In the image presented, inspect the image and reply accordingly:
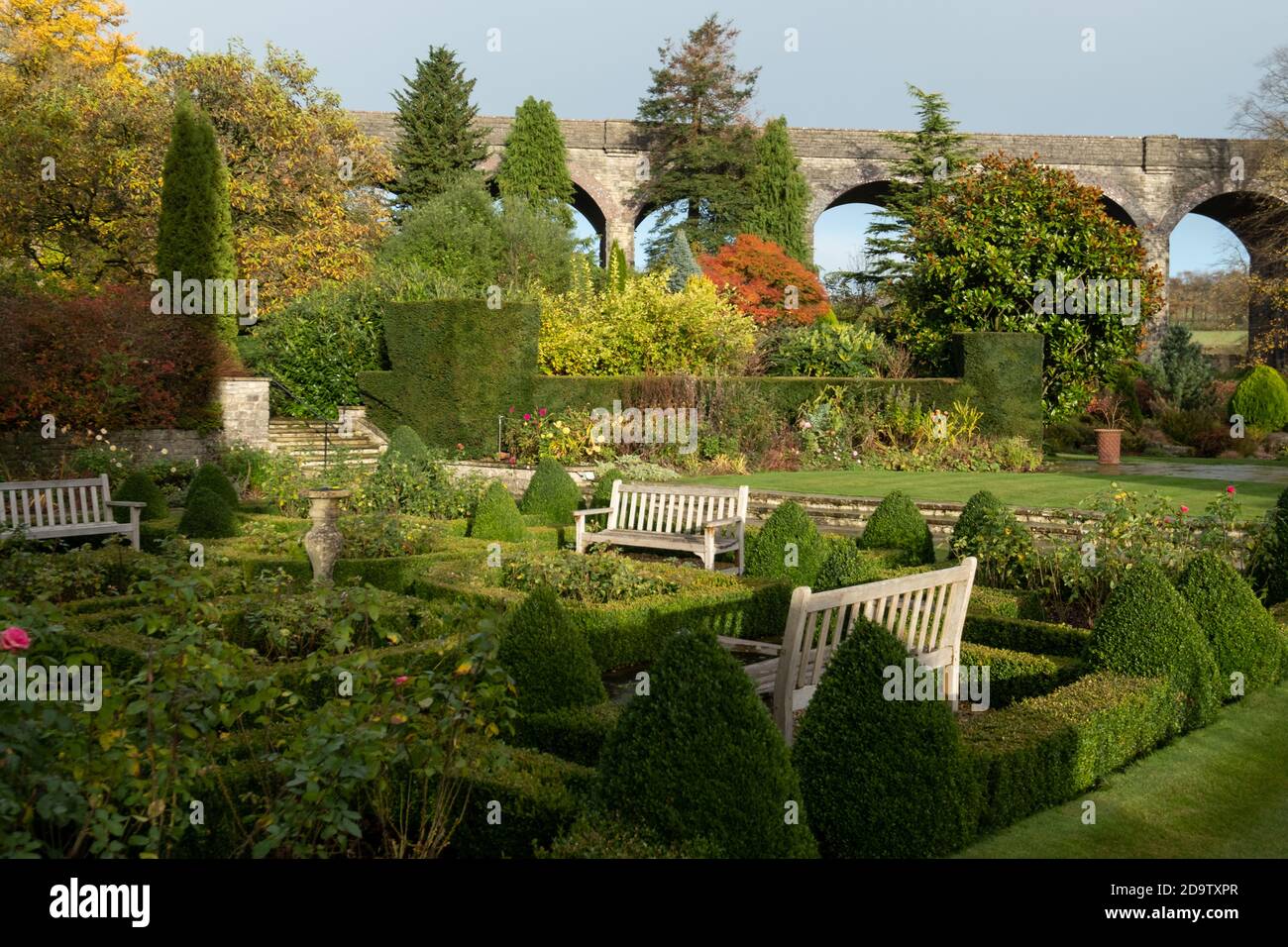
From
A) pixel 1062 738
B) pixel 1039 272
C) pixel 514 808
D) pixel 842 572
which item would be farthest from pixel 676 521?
pixel 1039 272

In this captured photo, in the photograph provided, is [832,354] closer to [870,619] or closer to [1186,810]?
[1186,810]

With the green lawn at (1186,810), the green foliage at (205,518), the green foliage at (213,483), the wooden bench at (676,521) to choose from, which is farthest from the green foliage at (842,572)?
the green foliage at (213,483)

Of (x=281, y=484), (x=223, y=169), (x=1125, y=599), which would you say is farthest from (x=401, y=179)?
(x=1125, y=599)

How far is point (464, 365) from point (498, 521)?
7672 mm

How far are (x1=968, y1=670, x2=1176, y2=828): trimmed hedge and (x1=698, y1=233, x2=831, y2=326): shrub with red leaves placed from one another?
20597 millimetres

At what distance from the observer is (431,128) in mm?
29250

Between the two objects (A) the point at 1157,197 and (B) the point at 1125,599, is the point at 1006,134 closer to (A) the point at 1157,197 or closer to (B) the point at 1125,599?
(A) the point at 1157,197

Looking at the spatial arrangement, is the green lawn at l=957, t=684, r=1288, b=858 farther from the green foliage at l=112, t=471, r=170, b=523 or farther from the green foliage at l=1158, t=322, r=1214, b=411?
the green foliage at l=1158, t=322, r=1214, b=411

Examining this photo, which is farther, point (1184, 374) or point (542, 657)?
point (1184, 374)

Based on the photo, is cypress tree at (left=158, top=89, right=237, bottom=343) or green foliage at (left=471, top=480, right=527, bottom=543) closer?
green foliage at (left=471, top=480, right=527, bottom=543)

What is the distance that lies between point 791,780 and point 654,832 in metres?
0.41

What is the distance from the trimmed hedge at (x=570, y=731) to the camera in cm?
434

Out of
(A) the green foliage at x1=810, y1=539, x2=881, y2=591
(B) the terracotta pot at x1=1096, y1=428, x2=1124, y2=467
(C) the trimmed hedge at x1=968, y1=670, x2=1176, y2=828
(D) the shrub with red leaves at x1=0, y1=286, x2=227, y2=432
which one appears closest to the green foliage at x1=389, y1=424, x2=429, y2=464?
(D) the shrub with red leaves at x1=0, y1=286, x2=227, y2=432

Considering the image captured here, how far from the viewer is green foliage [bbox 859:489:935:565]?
812 cm
